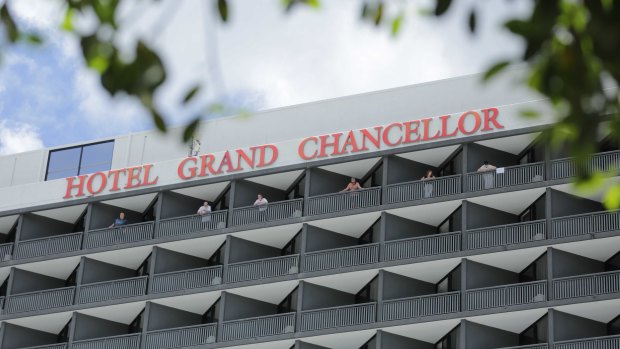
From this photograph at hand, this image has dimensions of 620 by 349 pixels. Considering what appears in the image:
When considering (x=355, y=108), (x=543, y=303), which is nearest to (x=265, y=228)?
(x=355, y=108)

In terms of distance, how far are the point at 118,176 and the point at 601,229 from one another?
89.5 ft

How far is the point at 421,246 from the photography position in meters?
69.0

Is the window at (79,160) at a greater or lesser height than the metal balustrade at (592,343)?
greater

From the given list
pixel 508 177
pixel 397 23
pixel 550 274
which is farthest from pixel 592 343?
pixel 397 23

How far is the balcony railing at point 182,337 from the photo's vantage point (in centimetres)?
7131

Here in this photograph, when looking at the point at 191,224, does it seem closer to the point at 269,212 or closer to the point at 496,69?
the point at 269,212

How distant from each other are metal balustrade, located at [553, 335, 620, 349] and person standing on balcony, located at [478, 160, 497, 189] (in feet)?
30.7

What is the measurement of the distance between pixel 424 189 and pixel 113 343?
58.9 ft

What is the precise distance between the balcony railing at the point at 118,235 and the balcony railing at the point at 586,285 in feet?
75.6

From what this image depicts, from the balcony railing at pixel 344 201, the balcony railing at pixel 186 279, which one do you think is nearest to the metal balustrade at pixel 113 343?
the balcony railing at pixel 186 279

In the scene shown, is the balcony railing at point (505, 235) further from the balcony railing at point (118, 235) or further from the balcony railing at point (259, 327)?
the balcony railing at point (118, 235)

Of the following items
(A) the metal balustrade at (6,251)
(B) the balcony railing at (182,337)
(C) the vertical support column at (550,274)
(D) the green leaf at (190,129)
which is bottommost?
(D) the green leaf at (190,129)

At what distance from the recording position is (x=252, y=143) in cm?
7712

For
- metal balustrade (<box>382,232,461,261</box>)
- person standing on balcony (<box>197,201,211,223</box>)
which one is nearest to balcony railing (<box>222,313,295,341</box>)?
metal balustrade (<box>382,232,461,261</box>)
